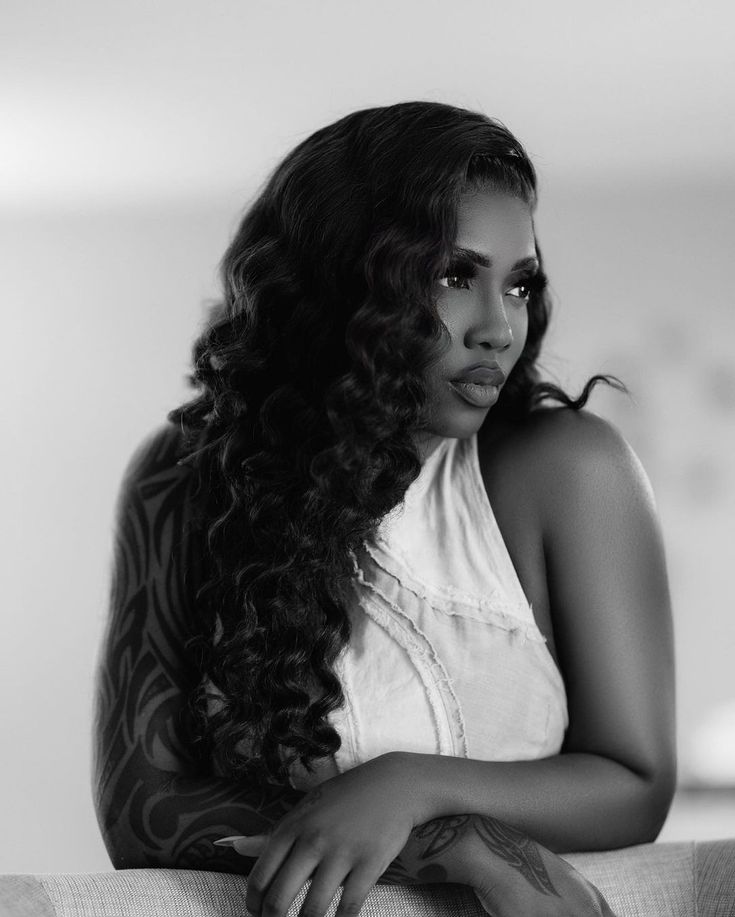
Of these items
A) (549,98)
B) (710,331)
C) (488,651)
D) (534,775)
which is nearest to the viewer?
(534,775)

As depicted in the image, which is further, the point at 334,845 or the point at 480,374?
the point at 480,374

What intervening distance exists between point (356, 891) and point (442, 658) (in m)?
0.34

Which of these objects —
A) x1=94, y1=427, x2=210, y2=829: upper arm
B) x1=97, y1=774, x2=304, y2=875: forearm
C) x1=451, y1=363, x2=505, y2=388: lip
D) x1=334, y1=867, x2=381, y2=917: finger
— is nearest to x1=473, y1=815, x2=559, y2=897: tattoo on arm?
x1=334, y1=867, x2=381, y2=917: finger

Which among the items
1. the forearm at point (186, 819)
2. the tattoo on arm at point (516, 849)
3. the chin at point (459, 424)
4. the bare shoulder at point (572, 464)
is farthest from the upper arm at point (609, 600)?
the forearm at point (186, 819)

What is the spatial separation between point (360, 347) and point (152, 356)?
3.91 m

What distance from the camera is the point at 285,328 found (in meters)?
1.36

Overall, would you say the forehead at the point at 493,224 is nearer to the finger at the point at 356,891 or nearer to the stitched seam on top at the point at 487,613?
the stitched seam on top at the point at 487,613

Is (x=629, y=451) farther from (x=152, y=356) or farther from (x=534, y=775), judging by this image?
(x=152, y=356)

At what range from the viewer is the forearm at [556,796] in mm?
1155

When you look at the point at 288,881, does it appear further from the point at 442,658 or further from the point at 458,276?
the point at 458,276

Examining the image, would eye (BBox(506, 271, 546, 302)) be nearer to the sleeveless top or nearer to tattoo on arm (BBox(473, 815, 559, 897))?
the sleeveless top

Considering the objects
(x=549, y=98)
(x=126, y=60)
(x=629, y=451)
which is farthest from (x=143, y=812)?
(x=549, y=98)

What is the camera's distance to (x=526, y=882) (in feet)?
3.47

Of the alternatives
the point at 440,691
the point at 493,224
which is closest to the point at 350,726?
the point at 440,691
